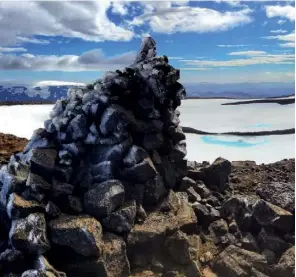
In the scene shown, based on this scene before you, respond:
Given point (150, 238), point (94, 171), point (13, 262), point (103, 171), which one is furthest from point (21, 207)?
point (150, 238)

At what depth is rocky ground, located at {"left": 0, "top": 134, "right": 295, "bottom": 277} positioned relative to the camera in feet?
49.1

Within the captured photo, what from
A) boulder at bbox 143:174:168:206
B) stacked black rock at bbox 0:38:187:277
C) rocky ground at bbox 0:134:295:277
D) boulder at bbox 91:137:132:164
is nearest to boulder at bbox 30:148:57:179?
stacked black rock at bbox 0:38:187:277

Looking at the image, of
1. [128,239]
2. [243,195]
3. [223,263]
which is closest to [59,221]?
[128,239]

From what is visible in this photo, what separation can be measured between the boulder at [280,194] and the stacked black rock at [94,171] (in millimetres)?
3849

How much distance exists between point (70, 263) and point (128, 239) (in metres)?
2.07

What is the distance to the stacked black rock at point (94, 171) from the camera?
13984mm

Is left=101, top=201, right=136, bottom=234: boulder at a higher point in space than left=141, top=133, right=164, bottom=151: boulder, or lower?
lower

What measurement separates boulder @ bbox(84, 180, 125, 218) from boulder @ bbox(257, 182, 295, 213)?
22.5 feet

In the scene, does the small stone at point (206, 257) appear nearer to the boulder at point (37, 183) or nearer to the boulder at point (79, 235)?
the boulder at point (79, 235)

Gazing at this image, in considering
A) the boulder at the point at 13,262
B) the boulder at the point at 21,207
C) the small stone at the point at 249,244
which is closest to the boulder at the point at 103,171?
the boulder at the point at 21,207

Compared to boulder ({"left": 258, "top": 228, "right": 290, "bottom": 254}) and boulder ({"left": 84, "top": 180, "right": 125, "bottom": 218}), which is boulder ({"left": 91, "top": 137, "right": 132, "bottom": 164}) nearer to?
boulder ({"left": 84, "top": 180, "right": 125, "bottom": 218})

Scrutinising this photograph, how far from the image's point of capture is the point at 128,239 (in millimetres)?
15008

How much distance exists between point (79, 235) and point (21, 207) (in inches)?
86.2

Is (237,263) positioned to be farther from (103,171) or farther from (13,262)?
(13,262)
